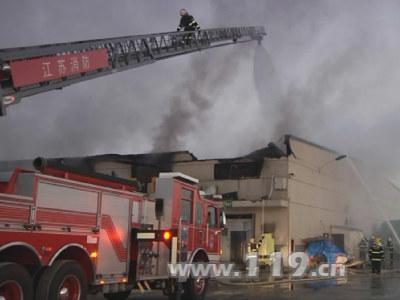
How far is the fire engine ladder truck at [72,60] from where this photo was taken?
868cm

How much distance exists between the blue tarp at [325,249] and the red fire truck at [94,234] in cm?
1171

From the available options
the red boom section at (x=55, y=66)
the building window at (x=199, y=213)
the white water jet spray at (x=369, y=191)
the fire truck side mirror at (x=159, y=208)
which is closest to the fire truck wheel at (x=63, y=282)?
the fire truck side mirror at (x=159, y=208)

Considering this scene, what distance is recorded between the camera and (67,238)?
7133mm

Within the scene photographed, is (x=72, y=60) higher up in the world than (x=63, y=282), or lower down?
higher up

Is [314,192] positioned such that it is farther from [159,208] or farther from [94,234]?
[94,234]

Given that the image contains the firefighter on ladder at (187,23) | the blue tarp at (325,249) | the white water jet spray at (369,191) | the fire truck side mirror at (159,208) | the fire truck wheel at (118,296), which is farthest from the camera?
the white water jet spray at (369,191)

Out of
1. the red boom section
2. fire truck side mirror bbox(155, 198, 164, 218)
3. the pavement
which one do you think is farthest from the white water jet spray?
fire truck side mirror bbox(155, 198, 164, 218)

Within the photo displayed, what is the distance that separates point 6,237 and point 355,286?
35.9 ft

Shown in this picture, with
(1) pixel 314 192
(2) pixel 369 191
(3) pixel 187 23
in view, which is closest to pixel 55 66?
(3) pixel 187 23

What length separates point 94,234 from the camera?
7.71 meters

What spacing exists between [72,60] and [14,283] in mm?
5508

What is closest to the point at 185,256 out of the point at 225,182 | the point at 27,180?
the point at 27,180

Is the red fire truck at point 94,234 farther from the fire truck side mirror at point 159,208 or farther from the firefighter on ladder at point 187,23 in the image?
the firefighter on ladder at point 187,23

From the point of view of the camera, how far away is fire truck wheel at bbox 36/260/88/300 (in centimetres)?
656
